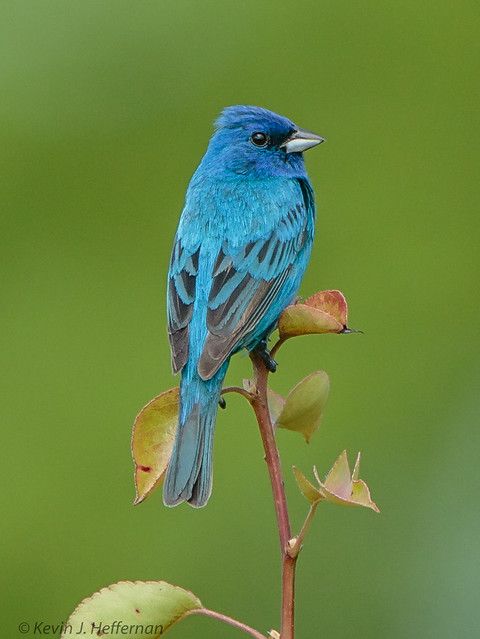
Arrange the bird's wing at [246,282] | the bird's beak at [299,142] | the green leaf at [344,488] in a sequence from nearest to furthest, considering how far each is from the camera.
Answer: the green leaf at [344,488] → the bird's wing at [246,282] → the bird's beak at [299,142]

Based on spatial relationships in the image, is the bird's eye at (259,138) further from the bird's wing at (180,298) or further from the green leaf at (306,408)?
the green leaf at (306,408)

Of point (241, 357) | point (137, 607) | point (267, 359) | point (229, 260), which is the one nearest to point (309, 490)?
point (137, 607)

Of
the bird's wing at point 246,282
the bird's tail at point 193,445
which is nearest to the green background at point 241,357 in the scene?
the bird's wing at point 246,282

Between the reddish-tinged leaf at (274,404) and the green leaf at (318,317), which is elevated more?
the green leaf at (318,317)

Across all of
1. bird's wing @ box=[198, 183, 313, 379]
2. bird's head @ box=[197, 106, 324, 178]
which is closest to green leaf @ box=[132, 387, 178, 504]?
bird's wing @ box=[198, 183, 313, 379]

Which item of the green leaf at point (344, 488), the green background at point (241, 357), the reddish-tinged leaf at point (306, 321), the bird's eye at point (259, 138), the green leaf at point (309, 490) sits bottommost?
the green background at point (241, 357)

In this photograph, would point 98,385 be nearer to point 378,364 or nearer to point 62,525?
point 62,525
